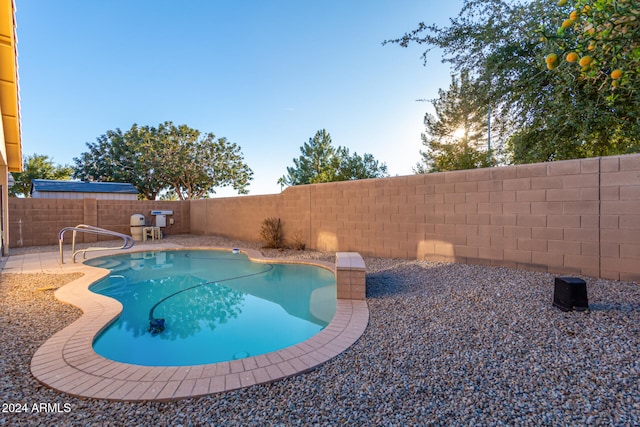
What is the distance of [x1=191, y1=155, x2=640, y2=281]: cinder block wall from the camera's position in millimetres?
4508

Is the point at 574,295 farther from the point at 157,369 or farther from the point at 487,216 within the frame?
the point at 157,369

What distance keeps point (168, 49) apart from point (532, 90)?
1308 cm

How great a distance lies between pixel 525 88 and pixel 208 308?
29.5ft

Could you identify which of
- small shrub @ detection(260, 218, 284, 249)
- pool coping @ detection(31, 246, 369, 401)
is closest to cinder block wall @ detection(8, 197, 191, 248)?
small shrub @ detection(260, 218, 284, 249)

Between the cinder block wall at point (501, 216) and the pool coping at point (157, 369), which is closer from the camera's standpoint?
the pool coping at point (157, 369)

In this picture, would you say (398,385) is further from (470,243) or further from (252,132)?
(252,132)

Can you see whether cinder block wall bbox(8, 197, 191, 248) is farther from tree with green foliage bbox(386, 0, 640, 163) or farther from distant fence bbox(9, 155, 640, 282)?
tree with green foliage bbox(386, 0, 640, 163)

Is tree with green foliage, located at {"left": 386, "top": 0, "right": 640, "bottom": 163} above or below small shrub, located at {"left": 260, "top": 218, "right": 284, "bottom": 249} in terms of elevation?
above

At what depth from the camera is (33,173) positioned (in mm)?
26141

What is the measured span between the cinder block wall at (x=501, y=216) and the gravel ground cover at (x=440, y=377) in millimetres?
955

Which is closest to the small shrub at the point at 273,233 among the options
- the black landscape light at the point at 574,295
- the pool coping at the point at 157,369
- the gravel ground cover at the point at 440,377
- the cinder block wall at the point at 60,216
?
the gravel ground cover at the point at 440,377

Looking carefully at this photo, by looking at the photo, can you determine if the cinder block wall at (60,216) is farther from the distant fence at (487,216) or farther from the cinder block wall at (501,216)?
the cinder block wall at (501,216)

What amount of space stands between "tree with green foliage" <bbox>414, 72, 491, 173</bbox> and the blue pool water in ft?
33.3

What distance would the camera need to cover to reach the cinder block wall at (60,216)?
1053 centimetres
